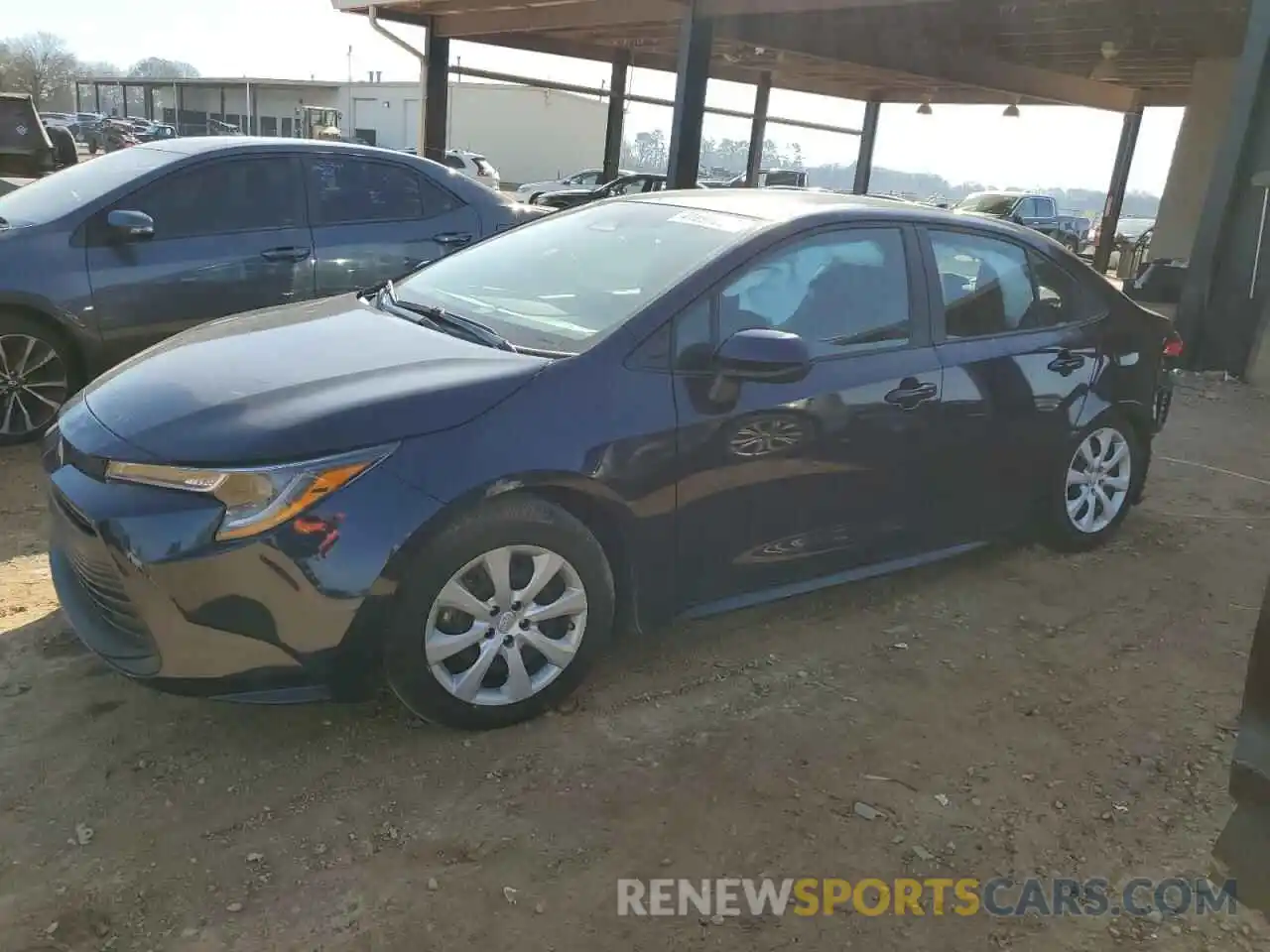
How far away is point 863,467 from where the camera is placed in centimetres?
361

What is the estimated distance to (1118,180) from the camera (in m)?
21.4

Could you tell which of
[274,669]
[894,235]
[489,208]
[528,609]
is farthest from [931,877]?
[489,208]

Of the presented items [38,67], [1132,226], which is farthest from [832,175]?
[38,67]

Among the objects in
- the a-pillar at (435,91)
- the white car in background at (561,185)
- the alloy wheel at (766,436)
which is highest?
the a-pillar at (435,91)

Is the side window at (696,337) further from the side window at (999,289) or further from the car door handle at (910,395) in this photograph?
the side window at (999,289)

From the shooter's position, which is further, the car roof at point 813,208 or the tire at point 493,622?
the car roof at point 813,208

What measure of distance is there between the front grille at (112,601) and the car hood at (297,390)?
345mm

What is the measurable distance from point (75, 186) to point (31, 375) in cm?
113

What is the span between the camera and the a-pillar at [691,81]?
39.3 ft

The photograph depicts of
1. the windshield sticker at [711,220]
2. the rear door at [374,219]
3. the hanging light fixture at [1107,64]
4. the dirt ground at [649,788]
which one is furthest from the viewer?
the hanging light fixture at [1107,64]

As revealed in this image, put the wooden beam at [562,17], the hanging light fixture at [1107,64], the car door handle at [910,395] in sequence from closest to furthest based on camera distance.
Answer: the car door handle at [910,395] → the wooden beam at [562,17] → the hanging light fixture at [1107,64]

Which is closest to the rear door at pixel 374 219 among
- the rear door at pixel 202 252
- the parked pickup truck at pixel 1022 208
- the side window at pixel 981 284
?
the rear door at pixel 202 252

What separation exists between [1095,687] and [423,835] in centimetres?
239

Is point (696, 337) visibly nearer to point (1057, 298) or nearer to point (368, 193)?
point (1057, 298)
